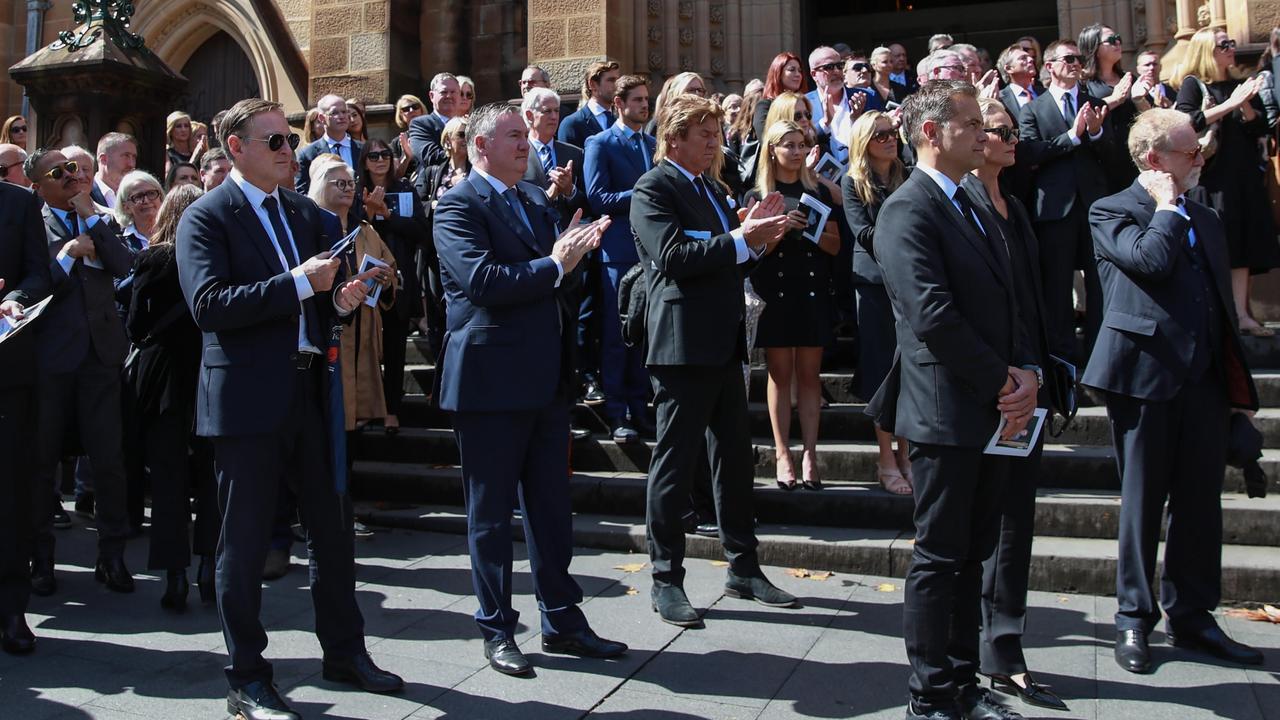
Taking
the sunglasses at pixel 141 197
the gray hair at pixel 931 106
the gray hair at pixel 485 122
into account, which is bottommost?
the gray hair at pixel 931 106

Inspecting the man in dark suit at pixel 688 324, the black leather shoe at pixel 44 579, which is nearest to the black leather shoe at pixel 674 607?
the man in dark suit at pixel 688 324

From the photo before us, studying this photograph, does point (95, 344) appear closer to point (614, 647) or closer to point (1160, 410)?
point (614, 647)

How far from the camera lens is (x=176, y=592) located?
539 cm

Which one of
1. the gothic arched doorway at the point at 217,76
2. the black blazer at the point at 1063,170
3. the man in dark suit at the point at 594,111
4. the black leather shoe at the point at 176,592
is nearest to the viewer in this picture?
the black leather shoe at the point at 176,592

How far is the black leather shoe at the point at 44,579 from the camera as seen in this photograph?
5.64 metres

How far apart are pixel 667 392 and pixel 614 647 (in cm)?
112

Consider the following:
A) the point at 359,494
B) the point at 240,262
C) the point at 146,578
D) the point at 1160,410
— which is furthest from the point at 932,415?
the point at 359,494

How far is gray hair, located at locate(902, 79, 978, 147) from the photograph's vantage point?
3.92m

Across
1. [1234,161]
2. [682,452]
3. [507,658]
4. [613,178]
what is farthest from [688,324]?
[1234,161]

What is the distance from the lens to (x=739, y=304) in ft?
17.0

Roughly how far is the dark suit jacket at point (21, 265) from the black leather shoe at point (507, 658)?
2257mm

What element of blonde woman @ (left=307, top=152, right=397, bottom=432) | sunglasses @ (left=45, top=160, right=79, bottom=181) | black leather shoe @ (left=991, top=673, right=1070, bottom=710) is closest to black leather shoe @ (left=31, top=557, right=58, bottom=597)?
blonde woman @ (left=307, top=152, right=397, bottom=432)

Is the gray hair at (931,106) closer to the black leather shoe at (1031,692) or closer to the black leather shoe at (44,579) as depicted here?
the black leather shoe at (1031,692)

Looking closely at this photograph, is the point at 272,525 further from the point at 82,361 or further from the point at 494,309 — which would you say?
the point at 82,361
